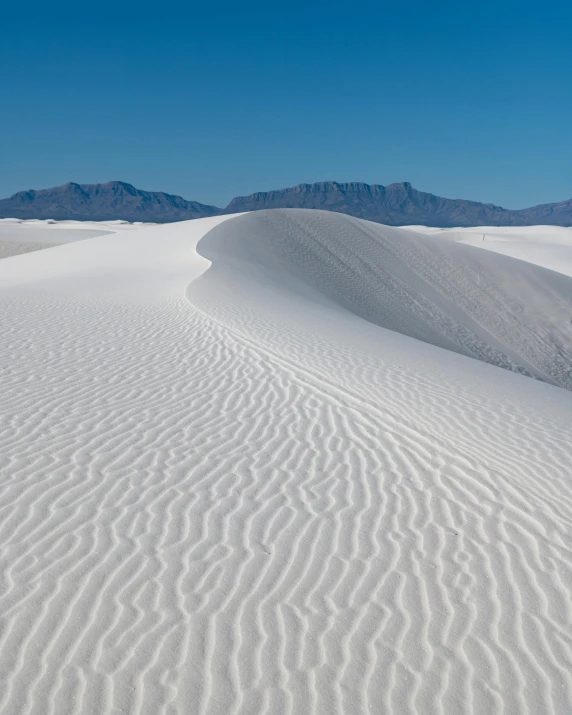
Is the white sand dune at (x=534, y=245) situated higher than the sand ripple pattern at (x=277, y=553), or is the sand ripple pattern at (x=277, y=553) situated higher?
the sand ripple pattern at (x=277, y=553)

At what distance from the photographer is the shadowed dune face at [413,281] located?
24281 mm

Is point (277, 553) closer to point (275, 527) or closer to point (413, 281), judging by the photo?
point (275, 527)

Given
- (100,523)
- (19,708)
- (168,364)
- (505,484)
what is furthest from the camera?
(168,364)

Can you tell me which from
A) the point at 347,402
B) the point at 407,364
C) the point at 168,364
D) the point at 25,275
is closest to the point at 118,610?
the point at 347,402

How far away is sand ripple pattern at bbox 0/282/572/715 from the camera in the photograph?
3.72 metres

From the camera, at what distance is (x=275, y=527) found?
536 cm

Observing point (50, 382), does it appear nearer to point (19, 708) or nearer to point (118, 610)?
point (118, 610)

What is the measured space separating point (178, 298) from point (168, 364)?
21.8 feet

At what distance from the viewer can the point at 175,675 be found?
3.72 metres

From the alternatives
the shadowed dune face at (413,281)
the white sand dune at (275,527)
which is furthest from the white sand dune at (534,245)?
the white sand dune at (275,527)

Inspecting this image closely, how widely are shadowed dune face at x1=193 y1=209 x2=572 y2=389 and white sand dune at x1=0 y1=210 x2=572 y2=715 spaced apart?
9400 millimetres

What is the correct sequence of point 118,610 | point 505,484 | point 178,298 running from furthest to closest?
point 178,298
point 505,484
point 118,610

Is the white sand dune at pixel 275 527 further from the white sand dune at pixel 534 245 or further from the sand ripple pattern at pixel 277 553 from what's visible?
the white sand dune at pixel 534 245

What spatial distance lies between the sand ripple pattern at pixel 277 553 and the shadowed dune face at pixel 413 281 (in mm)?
11673
